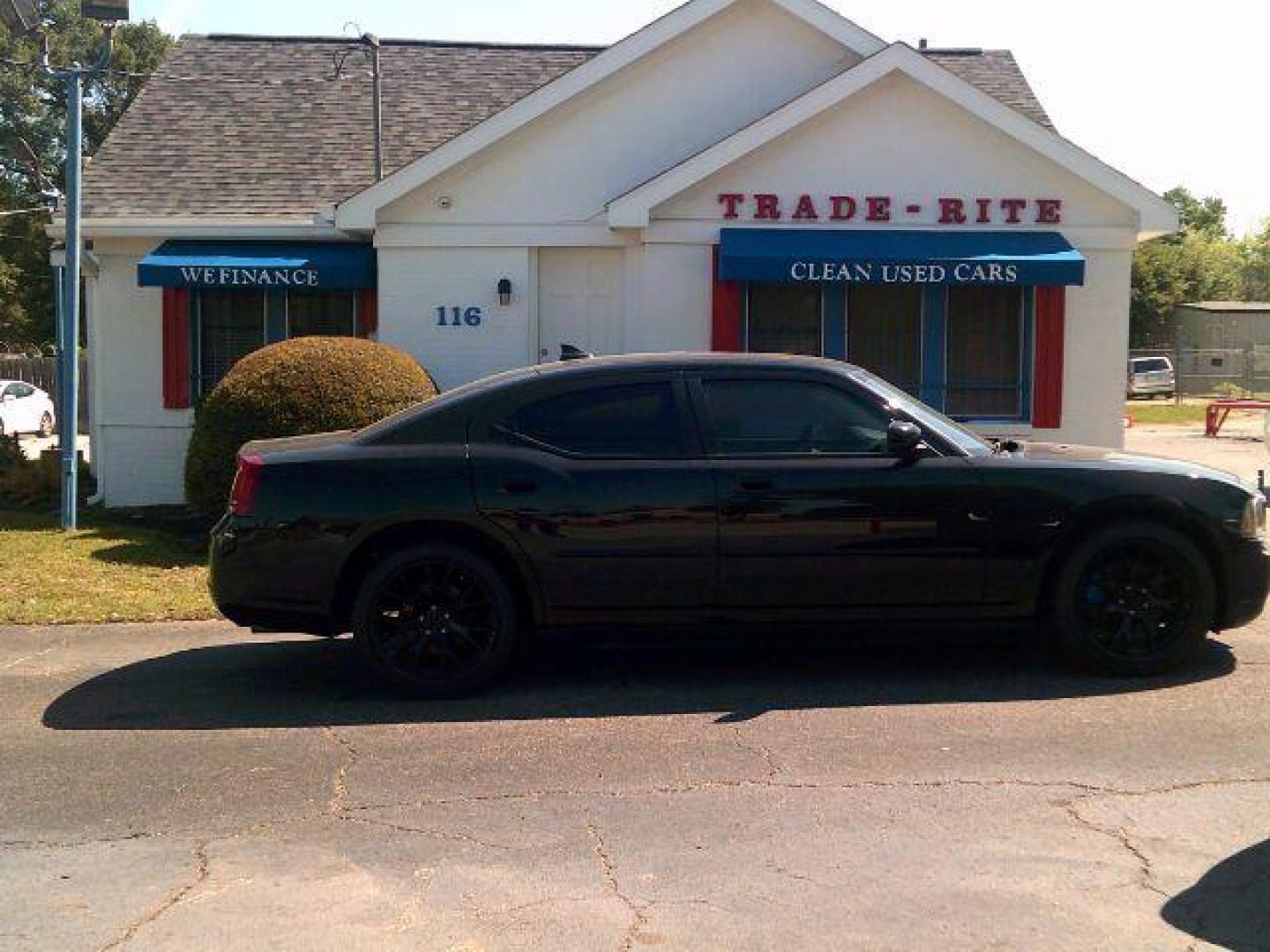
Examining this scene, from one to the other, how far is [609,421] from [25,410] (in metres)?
25.4

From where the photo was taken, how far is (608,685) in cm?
695

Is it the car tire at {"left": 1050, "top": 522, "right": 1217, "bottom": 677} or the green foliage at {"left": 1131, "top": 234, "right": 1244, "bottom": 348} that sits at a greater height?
the green foliage at {"left": 1131, "top": 234, "right": 1244, "bottom": 348}

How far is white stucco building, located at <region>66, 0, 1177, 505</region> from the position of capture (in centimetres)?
1319

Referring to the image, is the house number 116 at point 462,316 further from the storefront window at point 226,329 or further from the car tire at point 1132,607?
the car tire at point 1132,607

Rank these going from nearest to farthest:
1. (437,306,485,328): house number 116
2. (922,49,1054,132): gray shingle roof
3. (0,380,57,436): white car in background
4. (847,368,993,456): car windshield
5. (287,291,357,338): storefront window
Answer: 1. (847,368,993,456): car windshield
2. (437,306,485,328): house number 116
3. (287,291,357,338): storefront window
4. (922,49,1054,132): gray shingle roof
5. (0,380,57,436): white car in background

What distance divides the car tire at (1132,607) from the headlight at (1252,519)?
10.1 inches

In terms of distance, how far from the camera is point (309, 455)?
6.76 m

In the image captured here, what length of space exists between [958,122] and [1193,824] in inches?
384

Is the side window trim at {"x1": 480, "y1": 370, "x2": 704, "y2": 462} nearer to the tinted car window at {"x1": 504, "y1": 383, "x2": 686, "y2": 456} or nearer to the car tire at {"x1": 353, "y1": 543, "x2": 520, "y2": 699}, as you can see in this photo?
the tinted car window at {"x1": 504, "y1": 383, "x2": 686, "y2": 456}

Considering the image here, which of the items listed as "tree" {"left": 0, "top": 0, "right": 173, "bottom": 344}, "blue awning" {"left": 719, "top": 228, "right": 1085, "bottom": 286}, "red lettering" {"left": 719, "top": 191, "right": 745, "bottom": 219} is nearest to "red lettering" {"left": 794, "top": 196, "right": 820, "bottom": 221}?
"blue awning" {"left": 719, "top": 228, "right": 1085, "bottom": 286}

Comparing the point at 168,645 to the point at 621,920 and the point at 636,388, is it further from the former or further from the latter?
the point at 621,920

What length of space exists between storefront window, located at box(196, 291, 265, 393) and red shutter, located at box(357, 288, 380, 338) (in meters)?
1.01

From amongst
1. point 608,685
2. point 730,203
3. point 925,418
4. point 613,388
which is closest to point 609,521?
point 613,388

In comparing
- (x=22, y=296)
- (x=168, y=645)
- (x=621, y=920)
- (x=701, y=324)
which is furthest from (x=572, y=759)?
(x=22, y=296)
